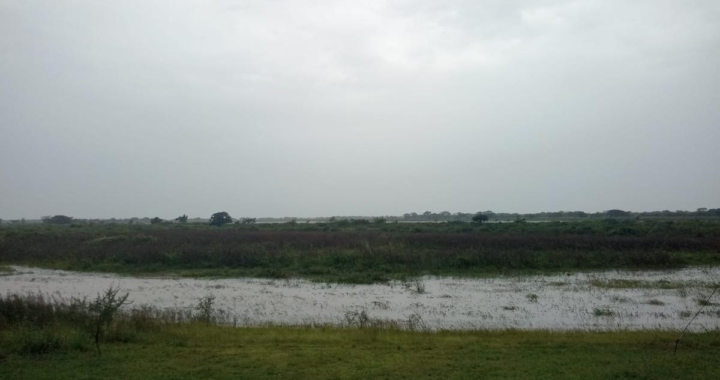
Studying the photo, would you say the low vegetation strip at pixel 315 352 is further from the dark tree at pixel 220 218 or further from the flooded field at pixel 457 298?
the dark tree at pixel 220 218

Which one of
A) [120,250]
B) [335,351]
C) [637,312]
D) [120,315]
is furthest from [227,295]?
[120,250]

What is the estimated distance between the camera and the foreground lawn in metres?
7.85

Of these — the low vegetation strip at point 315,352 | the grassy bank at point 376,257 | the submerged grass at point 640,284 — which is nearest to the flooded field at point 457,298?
the submerged grass at point 640,284

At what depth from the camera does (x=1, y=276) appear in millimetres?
27203

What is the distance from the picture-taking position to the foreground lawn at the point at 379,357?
7852 millimetres

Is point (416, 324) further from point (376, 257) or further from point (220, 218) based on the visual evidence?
point (220, 218)

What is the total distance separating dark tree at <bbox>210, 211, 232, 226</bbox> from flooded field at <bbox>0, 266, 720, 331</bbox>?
205ft

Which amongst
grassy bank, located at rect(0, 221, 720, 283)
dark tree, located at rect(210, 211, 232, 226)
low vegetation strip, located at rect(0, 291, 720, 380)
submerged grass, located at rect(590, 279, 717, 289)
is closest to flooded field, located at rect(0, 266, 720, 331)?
submerged grass, located at rect(590, 279, 717, 289)

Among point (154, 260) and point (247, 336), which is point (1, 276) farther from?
point (247, 336)

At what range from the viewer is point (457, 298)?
1948 cm

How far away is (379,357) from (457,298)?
11.1m

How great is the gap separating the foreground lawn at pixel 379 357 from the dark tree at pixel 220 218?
80.8 metres

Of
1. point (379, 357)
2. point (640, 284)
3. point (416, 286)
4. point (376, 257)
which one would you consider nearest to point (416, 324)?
point (379, 357)

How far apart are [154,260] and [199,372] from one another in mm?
25390
